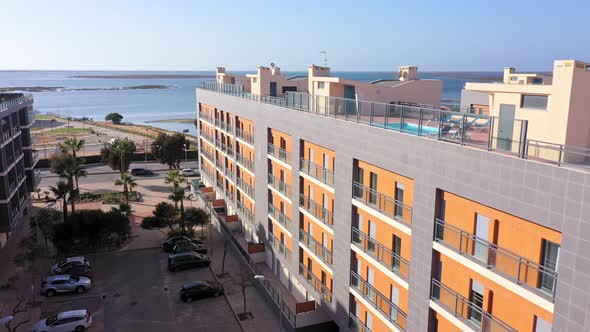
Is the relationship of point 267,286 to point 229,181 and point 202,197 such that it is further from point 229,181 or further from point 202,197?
point 202,197

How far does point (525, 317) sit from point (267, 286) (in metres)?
20.8

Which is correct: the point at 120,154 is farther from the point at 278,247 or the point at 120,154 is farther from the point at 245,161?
the point at 278,247

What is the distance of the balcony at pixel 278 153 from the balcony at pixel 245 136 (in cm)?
461

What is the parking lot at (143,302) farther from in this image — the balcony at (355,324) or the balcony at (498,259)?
the balcony at (498,259)

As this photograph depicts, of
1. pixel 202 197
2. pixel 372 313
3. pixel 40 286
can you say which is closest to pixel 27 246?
pixel 40 286

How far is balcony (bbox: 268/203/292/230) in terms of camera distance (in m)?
31.5

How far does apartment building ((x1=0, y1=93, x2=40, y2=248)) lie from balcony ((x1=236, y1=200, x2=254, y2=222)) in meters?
18.5

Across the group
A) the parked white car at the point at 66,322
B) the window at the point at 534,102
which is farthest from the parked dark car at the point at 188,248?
the window at the point at 534,102

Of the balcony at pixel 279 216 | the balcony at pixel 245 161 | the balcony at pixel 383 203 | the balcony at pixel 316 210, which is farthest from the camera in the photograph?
the balcony at pixel 245 161

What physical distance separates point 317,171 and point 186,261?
16259 millimetres

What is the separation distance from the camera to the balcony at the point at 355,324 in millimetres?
23030

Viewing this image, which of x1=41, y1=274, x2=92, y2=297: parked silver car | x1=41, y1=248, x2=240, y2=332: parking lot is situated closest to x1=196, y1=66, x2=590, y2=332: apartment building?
x1=41, y1=248, x2=240, y2=332: parking lot

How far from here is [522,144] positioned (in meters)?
13.8

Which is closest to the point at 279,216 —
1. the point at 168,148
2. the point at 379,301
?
the point at 379,301
